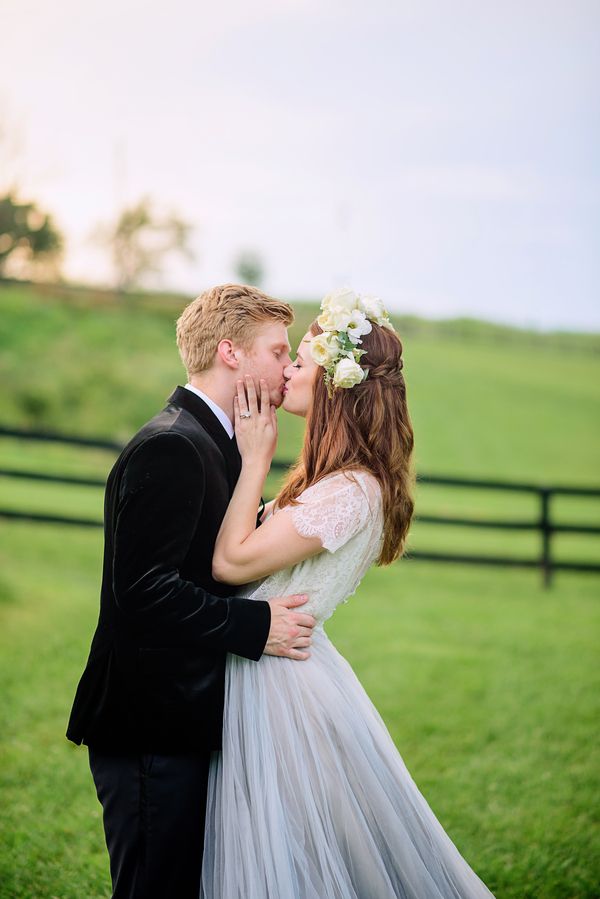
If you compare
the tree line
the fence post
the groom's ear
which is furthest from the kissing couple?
the tree line

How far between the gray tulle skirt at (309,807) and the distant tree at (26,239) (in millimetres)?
27550

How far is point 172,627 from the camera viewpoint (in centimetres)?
281

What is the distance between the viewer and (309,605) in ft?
10.3

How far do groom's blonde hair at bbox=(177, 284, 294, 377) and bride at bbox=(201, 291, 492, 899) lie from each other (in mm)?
170

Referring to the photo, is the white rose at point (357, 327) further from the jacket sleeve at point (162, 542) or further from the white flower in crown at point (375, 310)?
the jacket sleeve at point (162, 542)

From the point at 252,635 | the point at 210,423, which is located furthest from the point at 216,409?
the point at 252,635

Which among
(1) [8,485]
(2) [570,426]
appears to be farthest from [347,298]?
(2) [570,426]

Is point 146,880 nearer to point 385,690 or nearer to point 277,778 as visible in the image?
point 277,778

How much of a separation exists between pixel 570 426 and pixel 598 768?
23.8 m

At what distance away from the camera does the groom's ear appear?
10.1ft

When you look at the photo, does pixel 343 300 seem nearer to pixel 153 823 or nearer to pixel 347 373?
pixel 347 373

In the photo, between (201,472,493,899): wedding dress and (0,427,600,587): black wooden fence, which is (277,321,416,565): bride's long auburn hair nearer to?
(201,472,493,899): wedding dress

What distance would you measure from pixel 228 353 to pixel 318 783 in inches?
58.7

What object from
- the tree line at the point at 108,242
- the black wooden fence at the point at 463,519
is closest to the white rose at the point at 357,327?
the black wooden fence at the point at 463,519
